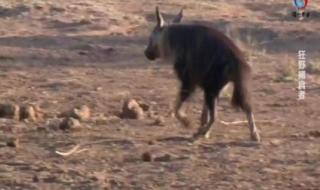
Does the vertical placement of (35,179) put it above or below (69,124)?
above

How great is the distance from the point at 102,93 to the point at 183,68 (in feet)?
9.57

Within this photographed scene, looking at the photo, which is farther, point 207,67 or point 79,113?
point 79,113

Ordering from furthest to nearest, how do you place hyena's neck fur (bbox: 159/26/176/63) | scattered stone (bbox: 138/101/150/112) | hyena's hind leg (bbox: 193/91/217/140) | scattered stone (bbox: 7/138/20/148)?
scattered stone (bbox: 138/101/150/112)
hyena's neck fur (bbox: 159/26/176/63)
hyena's hind leg (bbox: 193/91/217/140)
scattered stone (bbox: 7/138/20/148)

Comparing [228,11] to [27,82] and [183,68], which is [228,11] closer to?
[27,82]

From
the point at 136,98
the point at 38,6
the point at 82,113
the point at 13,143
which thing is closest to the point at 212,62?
the point at 82,113

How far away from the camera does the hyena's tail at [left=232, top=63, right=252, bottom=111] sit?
9633 millimetres

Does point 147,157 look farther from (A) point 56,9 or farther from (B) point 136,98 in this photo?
Answer: (A) point 56,9

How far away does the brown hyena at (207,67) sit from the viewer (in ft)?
31.7

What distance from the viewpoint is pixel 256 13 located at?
21656 millimetres

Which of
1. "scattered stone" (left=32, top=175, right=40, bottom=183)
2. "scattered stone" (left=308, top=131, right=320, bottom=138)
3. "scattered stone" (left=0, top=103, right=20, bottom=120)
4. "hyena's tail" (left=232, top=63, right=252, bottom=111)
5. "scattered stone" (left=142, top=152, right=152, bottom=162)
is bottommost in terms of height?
"scattered stone" (left=308, top=131, right=320, bottom=138)

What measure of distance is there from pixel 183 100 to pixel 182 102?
8 cm

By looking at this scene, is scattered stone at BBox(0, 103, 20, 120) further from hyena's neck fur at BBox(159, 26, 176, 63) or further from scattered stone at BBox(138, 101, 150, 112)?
hyena's neck fur at BBox(159, 26, 176, 63)

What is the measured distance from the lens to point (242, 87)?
9.66 meters

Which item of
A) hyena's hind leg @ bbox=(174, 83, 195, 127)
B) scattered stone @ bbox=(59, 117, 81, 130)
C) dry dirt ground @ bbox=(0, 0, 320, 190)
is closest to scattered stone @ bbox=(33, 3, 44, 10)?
dry dirt ground @ bbox=(0, 0, 320, 190)
